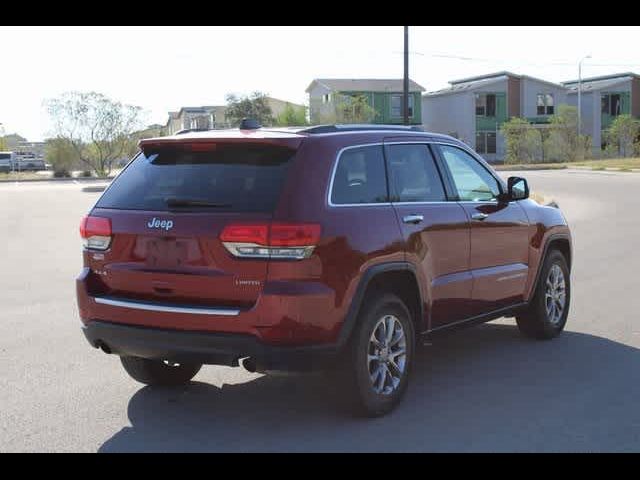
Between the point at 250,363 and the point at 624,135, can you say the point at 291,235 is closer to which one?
the point at 250,363

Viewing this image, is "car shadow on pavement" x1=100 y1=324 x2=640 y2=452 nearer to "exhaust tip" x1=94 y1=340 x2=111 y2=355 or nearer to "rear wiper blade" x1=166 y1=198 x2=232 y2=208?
"exhaust tip" x1=94 y1=340 x2=111 y2=355

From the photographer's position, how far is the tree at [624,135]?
69625 millimetres

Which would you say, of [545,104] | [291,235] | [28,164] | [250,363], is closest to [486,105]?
[545,104]

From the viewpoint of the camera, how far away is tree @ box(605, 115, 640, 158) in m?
69.6

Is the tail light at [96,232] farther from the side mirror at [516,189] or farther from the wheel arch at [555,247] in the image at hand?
the wheel arch at [555,247]

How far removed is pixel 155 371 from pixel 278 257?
174 cm

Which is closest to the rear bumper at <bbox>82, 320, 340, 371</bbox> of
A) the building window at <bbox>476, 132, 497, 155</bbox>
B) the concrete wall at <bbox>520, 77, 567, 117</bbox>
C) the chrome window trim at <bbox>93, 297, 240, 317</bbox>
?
the chrome window trim at <bbox>93, 297, 240, 317</bbox>

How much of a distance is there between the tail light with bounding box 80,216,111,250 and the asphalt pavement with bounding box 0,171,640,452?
1063 millimetres

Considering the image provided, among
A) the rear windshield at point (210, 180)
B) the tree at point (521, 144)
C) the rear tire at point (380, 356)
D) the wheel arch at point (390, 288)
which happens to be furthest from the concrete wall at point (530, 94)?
the rear windshield at point (210, 180)

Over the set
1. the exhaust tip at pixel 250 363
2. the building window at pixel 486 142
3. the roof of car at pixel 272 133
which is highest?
the building window at pixel 486 142

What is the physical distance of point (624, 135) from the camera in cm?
7006

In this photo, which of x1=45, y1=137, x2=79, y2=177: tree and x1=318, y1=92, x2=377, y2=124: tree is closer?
x1=45, y1=137, x2=79, y2=177: tree
